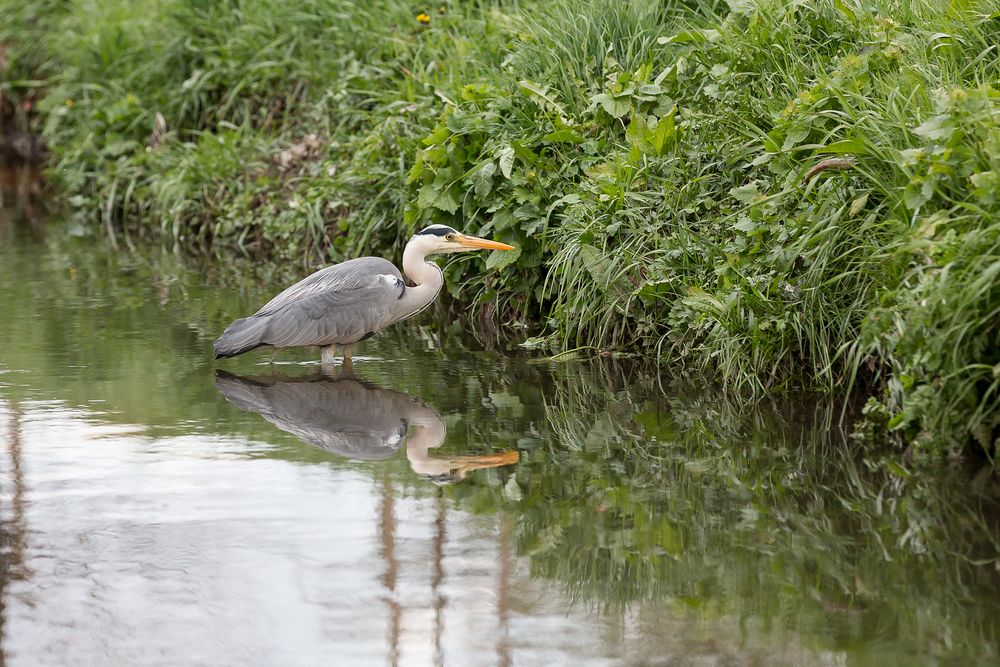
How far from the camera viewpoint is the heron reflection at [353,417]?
240 inches

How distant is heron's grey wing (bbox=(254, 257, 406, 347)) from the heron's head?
10.7 inches

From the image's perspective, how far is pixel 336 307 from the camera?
7785 mm

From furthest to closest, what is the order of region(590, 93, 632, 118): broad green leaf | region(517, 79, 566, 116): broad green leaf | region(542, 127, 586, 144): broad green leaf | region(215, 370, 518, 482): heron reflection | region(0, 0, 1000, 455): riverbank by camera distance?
region(517, 79, 566, 116): broad green leaf → region(542, 127, 586, 144): broad green leaf → region(590, 93, 632, 118): broad green leaf → region(215, 370, 518, 482): heron reflection → region(0, 0, 1000, 455): riverbank

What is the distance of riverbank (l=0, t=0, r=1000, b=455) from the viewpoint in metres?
5.82

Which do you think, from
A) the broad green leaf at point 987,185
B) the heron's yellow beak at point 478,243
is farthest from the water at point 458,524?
the broad green leaf at point 987,185

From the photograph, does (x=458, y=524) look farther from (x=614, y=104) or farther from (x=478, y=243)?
(x=614, y=104)

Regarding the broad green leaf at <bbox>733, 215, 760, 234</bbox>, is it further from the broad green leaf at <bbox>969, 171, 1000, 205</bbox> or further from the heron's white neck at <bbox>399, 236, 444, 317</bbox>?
the heron's white neck at <bbox>399, 236, 444, 317</bbox>

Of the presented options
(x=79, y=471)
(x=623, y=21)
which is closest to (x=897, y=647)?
(x=79, y=471)

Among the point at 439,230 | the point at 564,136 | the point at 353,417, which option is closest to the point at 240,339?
the point at 353,417

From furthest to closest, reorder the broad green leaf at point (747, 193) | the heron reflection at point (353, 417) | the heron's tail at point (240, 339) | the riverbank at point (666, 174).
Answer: the heron's tail at point (240, 339) → the broad green leaf at point (747, 193) → the heron reflection at point (353, 417) → the riverbank at point (666, 174)

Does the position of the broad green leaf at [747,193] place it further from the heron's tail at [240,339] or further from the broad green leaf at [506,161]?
the heron's tail at [240,339]

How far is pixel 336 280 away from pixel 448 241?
73 centimetres

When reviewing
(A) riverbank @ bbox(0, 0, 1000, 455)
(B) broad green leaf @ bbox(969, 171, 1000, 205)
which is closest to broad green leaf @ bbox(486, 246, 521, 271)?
(A) riverbank @ bbox(0, 0, 1000, 455)

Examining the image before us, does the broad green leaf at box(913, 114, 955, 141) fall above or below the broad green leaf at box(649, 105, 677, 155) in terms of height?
below
